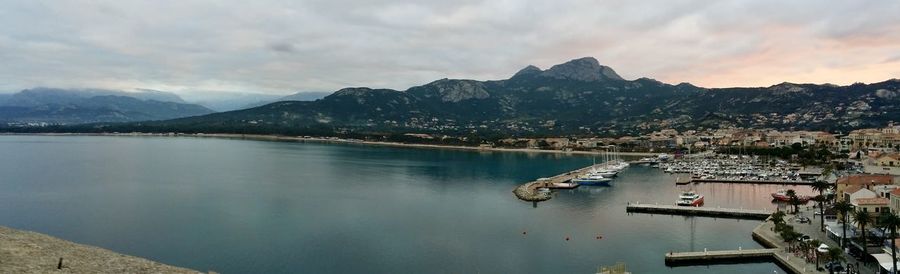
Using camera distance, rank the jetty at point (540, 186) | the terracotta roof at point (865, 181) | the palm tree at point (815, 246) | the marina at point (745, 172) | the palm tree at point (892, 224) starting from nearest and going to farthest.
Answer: the palm tree at point (892, 224), the palm tree at point (815, 246), the terracotta roof at point (865, 181), the jetty at point (540, 186), the marina at point (745, 172)

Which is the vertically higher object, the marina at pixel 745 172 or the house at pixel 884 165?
the house at pixel 884 165

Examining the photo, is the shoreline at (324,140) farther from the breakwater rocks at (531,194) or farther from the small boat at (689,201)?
the small boat at (689,201)

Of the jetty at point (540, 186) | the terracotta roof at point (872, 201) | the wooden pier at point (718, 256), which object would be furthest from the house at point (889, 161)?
the wooden pier at point (718, 256)

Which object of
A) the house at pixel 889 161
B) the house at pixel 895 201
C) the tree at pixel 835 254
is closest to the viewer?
the tree at pixel 835 254

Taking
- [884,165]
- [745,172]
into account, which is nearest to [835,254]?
[884,165]

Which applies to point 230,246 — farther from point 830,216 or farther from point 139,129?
point 139,129

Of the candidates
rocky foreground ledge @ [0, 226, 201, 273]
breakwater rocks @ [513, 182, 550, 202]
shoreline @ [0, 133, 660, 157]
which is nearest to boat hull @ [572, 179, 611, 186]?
breakwater rocks @ [513, 182, 550, 202]

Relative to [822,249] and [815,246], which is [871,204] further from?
[815,246]
